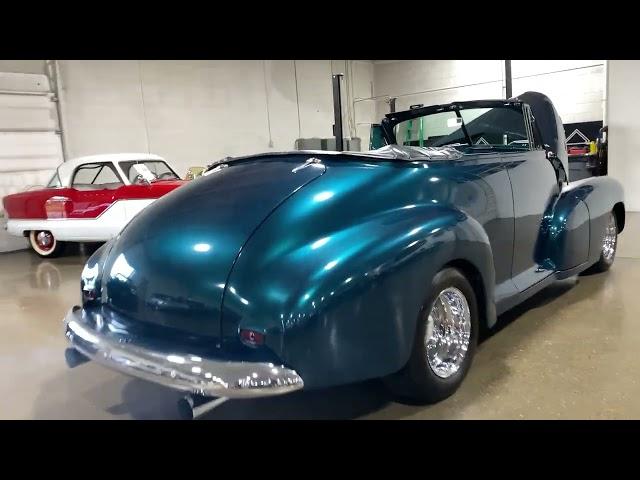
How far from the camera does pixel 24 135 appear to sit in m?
8.39

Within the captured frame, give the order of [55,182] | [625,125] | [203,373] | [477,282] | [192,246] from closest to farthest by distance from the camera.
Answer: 1. [203,373]
2. [192,246]
3. [477,282]
4. [55,182]
5. [625,125]

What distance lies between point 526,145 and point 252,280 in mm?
2628

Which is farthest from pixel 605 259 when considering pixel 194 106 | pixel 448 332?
pixel 194 106

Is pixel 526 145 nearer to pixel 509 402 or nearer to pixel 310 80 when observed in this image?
pixel 509 402

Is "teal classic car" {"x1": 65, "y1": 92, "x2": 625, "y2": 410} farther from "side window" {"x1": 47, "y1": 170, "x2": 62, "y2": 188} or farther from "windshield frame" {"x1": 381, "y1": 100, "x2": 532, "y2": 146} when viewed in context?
"side window" {"x1": 47, "y1": 170, "x2": 62, "y2": 188}

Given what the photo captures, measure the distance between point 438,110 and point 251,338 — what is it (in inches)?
105

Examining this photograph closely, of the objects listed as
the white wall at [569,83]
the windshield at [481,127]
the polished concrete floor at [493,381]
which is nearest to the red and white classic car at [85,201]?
the polished concrete floor at [493,381]

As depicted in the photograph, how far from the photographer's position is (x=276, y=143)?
12781mm

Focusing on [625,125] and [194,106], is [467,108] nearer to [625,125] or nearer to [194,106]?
[625,125]

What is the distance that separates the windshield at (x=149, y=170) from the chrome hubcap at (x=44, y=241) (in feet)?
4.81

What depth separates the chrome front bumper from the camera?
1876mm

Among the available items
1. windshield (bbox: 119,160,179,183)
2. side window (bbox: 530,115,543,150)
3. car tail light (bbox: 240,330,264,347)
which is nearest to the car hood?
→ car tail light (bbox: 240,330,264,347)

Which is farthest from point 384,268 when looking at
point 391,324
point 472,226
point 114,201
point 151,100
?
point 151,100

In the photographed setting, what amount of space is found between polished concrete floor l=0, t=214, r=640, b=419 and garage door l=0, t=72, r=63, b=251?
5.01 m
